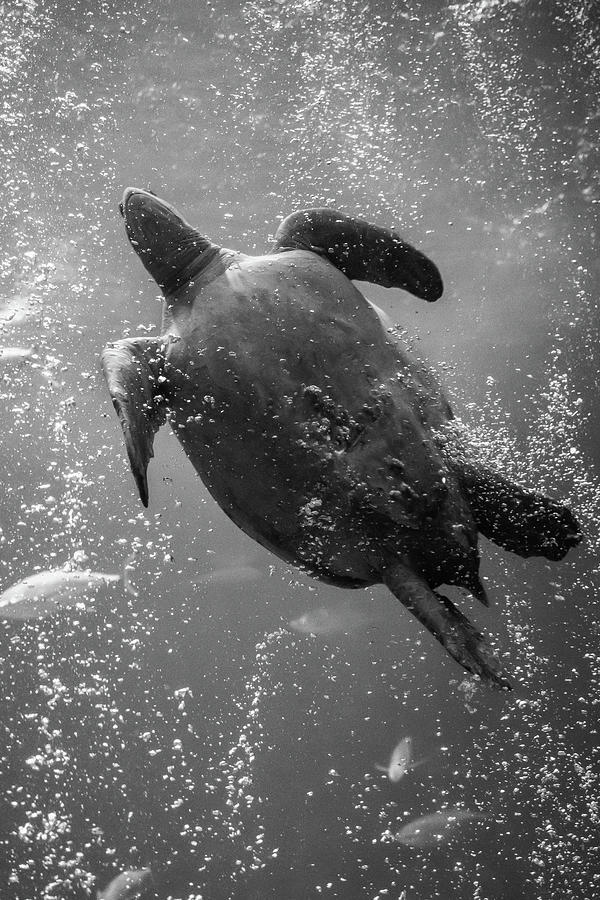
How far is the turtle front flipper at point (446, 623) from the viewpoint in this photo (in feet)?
8.47

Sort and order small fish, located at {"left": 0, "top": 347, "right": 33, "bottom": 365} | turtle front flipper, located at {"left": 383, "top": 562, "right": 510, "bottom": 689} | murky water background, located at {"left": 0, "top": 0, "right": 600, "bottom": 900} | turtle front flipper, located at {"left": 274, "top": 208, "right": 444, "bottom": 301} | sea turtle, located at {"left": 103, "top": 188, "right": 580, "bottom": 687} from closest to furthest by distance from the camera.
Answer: turtle front flipper, located at {"left": 383, "top": 562, "right": 510, "bottom": 689}
sea turtle, located at {"left": 103, "top": 188, "right": 580, "bottom": 687}
turtle front flipper, located at {"left": 274, "top": 208, "right": 444, "bottom": 301}
murky water background, located at {"left": 0, "top": 0, "right": 600, "bottom": 900}
small fish, located at {"left": 0, "top": 347, "right": 33, "bottom": 365}

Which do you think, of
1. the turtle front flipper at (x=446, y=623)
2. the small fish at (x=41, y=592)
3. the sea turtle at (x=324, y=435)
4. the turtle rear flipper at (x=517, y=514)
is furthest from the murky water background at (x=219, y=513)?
the turtle front flipper at (x=446, y=623)

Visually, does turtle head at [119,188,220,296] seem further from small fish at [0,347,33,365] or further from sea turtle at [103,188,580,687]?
small fish at [0,347,33,365]

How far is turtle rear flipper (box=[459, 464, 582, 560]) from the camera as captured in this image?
318 centimetres

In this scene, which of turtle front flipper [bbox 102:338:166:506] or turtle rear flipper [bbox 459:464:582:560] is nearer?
turtle front flipper [bbox 102:338:166:506]

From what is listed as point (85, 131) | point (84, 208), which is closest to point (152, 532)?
point (84, 208)

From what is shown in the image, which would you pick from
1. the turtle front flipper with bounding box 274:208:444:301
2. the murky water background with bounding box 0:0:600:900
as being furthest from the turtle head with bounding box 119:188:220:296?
the murky water background with bounding box 0:0:600:900

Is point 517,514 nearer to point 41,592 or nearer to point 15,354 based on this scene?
point 41,592

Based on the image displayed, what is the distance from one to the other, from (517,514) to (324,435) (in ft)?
3.58

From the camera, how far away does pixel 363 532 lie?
2.98m

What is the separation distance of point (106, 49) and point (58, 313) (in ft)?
19.2

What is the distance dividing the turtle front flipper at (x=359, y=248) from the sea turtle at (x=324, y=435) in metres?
0.06

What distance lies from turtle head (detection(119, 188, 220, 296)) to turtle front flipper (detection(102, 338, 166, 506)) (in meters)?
0.51

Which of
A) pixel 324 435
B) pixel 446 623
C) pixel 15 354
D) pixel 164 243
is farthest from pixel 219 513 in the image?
pixel 446 623
